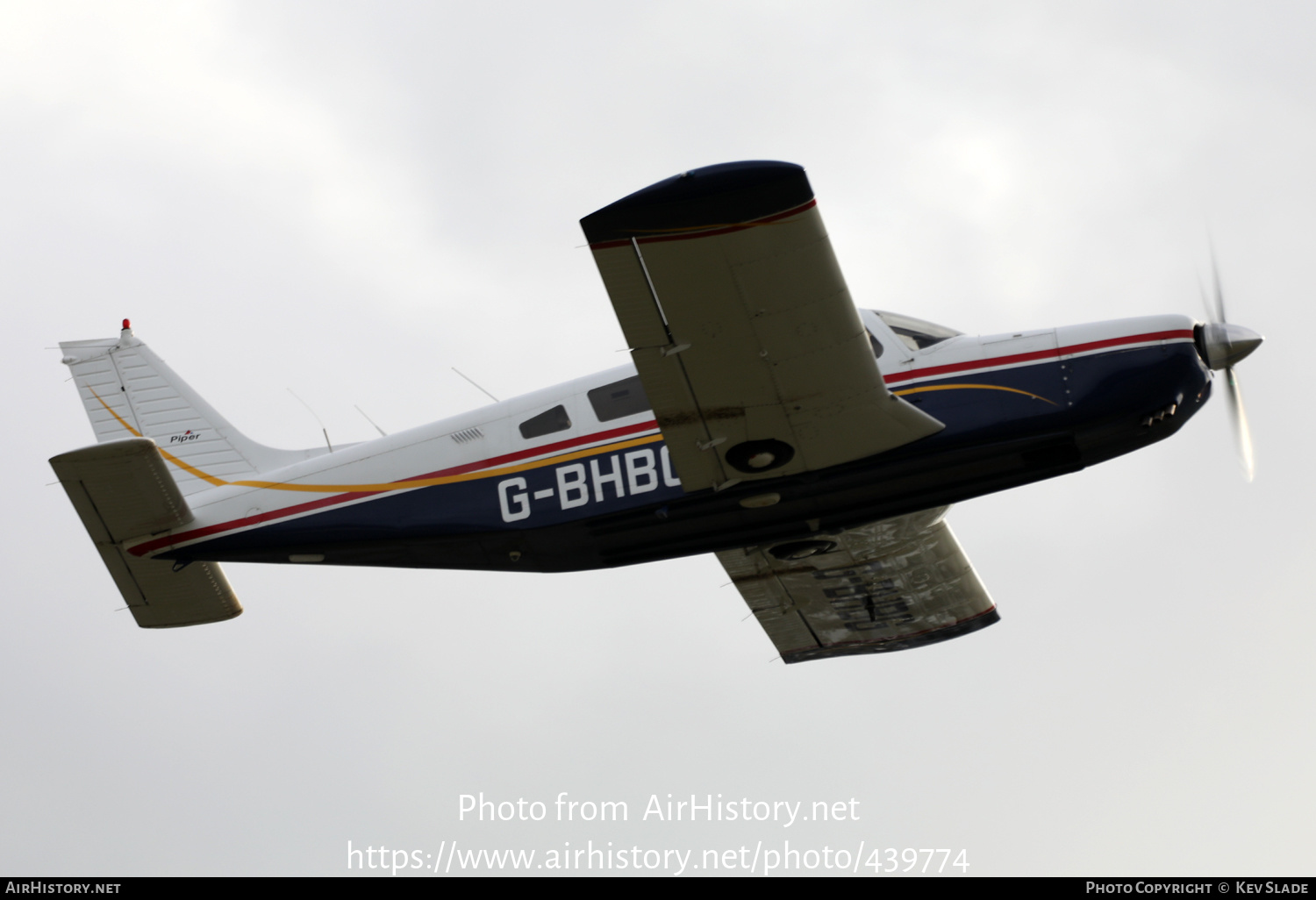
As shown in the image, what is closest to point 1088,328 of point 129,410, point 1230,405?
point 1230,405

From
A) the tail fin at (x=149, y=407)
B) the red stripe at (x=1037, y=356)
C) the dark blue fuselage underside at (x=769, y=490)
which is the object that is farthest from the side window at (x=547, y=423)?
the tail fin at (x=149, y=407)

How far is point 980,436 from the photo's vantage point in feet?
38.5

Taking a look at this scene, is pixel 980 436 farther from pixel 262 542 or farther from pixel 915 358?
pixel 262 542

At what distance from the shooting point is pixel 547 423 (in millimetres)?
12719

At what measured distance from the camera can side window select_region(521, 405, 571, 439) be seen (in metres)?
12.7

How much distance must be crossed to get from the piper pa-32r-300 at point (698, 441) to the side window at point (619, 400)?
2 centimetres

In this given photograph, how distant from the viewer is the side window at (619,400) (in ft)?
40.9

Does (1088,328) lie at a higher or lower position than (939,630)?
higher

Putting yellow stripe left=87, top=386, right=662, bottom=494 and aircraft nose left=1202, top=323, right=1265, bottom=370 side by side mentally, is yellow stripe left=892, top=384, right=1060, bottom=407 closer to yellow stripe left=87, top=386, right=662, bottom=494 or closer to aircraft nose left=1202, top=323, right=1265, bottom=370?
aircraft nose left=1202, top=323, right=1265, bottom=370

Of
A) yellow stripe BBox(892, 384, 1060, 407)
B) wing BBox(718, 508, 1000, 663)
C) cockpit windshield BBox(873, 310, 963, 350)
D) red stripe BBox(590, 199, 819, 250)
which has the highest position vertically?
red stripe BBox(590, 199, 819, 250)

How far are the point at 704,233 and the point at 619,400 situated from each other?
307cm

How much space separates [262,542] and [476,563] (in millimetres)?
2385

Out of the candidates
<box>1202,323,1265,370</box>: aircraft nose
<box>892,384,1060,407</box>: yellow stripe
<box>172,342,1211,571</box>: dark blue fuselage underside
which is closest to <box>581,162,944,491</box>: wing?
<box>172,342,1211,571</box>: dark blue fuselage underside

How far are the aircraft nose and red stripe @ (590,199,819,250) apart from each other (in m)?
4.77
